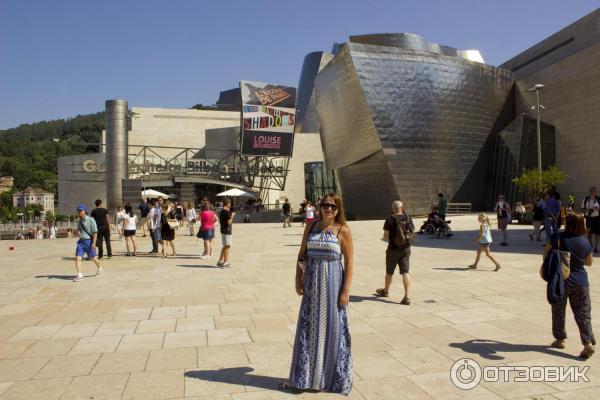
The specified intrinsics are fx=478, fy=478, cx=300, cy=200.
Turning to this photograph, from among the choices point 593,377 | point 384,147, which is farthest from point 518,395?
point 384,147

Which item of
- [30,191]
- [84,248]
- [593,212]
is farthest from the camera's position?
[30,191]

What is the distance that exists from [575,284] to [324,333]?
2722 mm

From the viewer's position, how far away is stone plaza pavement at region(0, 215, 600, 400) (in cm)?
399

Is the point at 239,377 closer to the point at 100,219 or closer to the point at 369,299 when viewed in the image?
the point at 369,299

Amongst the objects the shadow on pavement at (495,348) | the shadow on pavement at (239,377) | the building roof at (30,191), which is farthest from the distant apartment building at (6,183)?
the shadow on pavement at (495,348)

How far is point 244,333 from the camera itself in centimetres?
565

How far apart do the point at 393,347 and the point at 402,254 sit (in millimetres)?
2616

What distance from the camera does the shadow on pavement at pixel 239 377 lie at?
405 centimetres

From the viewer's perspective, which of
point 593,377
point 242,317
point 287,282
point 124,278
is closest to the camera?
point 593,377

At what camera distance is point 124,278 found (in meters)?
9.91

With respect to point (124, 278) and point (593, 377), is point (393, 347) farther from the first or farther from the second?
point (124, 278)

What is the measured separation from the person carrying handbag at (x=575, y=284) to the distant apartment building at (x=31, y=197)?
448 feet

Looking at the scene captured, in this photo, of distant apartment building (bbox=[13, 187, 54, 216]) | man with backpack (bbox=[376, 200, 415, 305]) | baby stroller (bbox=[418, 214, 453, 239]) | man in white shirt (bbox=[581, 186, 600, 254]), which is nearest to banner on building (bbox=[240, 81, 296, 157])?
baby stroller (bbox=[418, 214, 453, 239])

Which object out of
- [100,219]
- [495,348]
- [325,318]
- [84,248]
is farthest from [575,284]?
[100,219]
